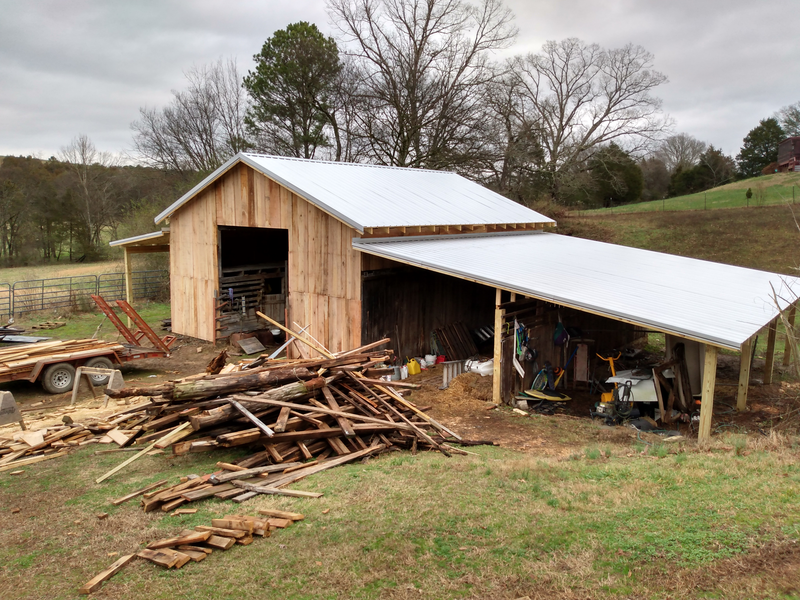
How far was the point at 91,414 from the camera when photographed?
10.8 metres

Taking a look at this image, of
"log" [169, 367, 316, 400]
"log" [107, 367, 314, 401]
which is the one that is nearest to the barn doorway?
"log" [107, 367, 314, 401]

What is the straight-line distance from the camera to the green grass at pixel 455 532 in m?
4.86

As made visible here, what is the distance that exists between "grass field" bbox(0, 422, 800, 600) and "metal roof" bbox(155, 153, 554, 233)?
312 inches

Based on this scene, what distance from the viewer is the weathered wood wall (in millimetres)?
14609

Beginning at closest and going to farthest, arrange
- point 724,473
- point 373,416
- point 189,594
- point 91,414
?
point 189,594, point 724,473, point 373,416, point 91,414

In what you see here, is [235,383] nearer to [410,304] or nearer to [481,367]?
[481,367]

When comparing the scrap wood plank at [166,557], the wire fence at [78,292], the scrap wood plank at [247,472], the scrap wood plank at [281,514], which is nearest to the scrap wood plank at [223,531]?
the scrap wood plank at [166,557]

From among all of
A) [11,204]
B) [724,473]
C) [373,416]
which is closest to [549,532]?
[724,473]

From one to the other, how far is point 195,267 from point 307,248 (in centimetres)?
512

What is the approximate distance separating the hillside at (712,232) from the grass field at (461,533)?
27.7 m

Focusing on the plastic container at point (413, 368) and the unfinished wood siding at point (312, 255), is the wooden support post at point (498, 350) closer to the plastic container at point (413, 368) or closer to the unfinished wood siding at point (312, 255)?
the plastic container at point (413, 368)

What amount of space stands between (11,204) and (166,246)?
91.6 ft

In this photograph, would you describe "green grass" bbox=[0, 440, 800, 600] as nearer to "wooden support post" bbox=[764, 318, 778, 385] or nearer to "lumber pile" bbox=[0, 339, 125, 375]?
"lumber pile" bbox=[0, 339, 125, 375]

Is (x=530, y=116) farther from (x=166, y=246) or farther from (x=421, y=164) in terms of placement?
(x=166, y=246)
